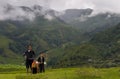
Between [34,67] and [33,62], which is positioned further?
[33,62]

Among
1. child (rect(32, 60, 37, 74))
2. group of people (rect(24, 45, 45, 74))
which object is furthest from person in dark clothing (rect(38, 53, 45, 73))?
child (rect(32, 60, 37, 74))

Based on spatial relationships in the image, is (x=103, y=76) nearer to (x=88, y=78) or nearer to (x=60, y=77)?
(x=88, y=78)

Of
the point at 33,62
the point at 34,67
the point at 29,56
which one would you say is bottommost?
the point at 34,67

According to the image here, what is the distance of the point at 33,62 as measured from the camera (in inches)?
1636

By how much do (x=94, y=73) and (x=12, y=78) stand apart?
1062 centimetres

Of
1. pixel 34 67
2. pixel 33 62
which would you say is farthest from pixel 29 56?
pixel 34 67

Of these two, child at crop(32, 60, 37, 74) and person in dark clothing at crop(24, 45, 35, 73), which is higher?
person in dark clothing at crop(24, 45, 35, 73)

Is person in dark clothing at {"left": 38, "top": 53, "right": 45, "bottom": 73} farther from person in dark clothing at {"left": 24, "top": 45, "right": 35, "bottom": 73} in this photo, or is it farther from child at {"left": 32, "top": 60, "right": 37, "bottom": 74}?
child at {"left": 32, "top": 60, "right": 37, "bottom": 74}

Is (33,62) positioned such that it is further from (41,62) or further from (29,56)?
(41,62)

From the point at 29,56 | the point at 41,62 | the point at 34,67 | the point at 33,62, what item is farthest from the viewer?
the point at 41,62

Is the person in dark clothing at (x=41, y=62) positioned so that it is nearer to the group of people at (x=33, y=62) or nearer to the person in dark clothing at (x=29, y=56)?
the group of people at (x=33, y=62)

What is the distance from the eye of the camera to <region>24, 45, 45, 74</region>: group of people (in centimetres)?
4131

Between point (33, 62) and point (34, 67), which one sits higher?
point (33, 62)

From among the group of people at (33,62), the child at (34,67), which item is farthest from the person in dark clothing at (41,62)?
the child at (34,67)
